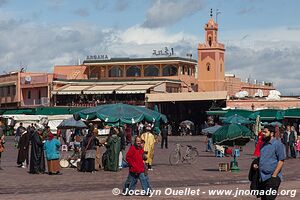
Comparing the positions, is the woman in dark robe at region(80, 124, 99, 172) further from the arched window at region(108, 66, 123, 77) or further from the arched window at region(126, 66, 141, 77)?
the arched window at region(108, 66, 123, 77)

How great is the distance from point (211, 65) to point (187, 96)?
41.5ft

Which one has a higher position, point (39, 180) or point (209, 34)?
point (209, 34)

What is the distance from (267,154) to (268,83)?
96.8 metres

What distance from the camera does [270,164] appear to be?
1141 centimetres

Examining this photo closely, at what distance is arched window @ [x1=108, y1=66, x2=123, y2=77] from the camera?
93.2m

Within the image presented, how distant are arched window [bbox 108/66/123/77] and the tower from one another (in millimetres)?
10223

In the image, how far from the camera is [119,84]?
84062 millimetres

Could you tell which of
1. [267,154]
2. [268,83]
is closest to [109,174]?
[267,154]

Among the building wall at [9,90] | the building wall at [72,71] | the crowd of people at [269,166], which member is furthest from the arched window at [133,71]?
the crowd of people at [269,166]

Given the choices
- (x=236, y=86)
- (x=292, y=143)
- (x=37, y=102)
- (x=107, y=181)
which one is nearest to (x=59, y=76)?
(x=37, y=102)

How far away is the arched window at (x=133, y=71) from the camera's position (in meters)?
92.1

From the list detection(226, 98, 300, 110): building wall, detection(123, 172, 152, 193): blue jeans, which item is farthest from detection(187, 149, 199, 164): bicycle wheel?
detection(226, 98, 300, 110): building wall

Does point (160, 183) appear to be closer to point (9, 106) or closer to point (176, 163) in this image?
point (176, 163)

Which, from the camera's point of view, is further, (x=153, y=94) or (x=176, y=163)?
(x=153, y=94)
